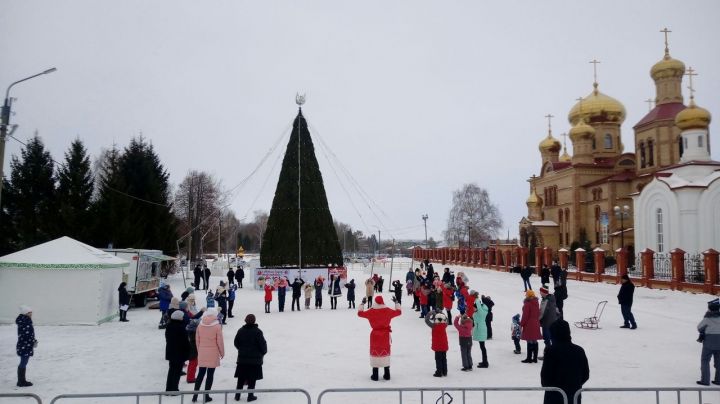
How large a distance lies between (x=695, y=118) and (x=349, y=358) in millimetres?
34174

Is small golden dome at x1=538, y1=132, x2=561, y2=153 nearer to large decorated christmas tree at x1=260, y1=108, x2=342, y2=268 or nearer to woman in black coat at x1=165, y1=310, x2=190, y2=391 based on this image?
large decorated christmas tree at x1=260, y1=108, x2=342, y2=268

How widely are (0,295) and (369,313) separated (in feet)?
44.4

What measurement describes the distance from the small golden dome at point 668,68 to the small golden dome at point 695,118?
6897 millimetres

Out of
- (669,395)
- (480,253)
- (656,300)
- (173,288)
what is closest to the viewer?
(669,395)

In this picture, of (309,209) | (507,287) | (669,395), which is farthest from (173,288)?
(669,395)

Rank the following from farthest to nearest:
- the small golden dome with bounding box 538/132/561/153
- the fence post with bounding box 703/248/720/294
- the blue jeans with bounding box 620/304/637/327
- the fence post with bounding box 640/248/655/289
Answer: the small golden dome with bounding box 538/132/561/153 < the fence post with bounding box 640/248/655/289 < the fence post with bounding box 703/248/720/294 < the blue jeans with bounding box 620/304/637/327

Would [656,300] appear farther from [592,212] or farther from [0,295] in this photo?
[592,212]

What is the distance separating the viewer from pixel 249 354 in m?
8.20

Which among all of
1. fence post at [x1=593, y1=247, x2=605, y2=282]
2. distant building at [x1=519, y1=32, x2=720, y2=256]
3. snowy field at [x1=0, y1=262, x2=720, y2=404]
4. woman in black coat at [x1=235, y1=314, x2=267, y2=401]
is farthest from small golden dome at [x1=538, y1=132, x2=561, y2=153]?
woman in black coat at [x1=235, y1=314, x2=267, y2=401]

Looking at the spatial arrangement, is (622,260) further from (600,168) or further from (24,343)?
(600,168)

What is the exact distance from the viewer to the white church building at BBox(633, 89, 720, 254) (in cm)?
3105

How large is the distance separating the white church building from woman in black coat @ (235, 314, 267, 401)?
102ft

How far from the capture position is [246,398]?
8.52 meters

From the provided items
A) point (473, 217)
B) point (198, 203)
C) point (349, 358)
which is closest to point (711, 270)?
point (349, 358)
